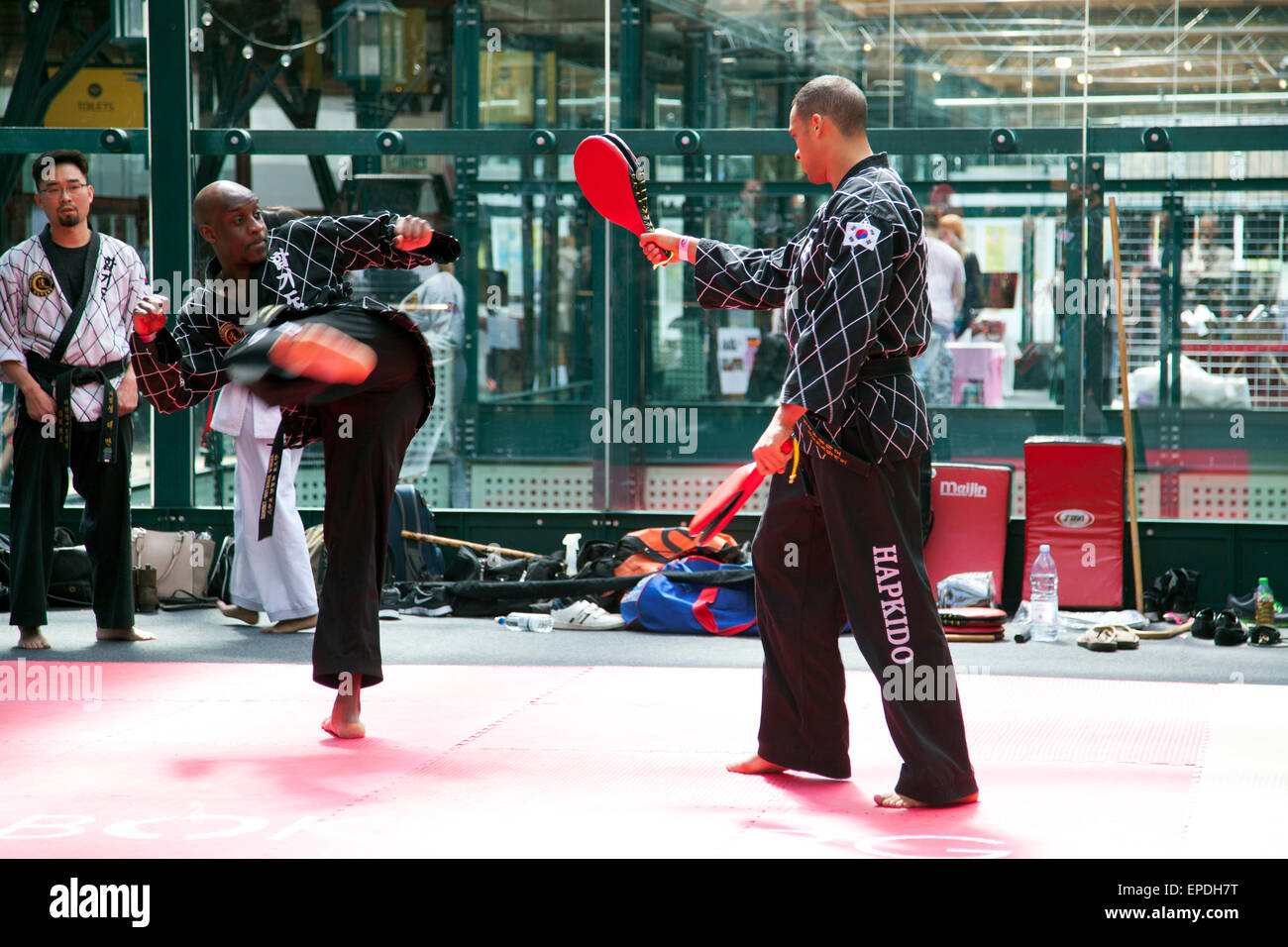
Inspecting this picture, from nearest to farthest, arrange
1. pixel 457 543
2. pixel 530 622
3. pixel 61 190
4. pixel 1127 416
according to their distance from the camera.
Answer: pixel 61 190 → pixel 530 622 → pixel 1127 416 → pixel 457 543

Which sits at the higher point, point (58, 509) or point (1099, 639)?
point (58, 509)

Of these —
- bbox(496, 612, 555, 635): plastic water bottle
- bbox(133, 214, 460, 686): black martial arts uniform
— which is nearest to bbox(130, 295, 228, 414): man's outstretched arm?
bbox(133, 214, 460, 686): black martial arts uniform

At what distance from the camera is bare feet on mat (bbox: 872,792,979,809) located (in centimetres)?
387

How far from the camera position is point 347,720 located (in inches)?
191

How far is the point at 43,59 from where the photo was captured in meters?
8.85

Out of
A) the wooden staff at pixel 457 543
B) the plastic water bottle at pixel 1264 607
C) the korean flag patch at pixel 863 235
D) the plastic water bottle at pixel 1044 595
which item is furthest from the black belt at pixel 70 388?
the plastic water bottle at pixel 1264 607

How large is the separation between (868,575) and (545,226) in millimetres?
5273

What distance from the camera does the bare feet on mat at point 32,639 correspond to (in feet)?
21.9

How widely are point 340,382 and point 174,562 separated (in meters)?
4.33

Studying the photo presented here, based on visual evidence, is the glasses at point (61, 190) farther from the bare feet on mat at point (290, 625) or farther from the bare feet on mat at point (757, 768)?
the bare feet on mat at point (757, 768)

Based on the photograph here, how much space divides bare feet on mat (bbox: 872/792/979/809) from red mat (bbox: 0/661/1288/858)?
0.03 metres

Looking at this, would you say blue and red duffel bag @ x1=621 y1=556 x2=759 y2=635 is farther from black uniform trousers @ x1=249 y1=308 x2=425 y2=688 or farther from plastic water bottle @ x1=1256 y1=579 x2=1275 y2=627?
black uniform trousers @ x1=249 y1=308 x2=425 y2=688

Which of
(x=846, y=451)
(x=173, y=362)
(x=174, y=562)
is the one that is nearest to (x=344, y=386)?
(x=173, y=362)

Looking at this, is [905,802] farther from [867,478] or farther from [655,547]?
[655,547]
